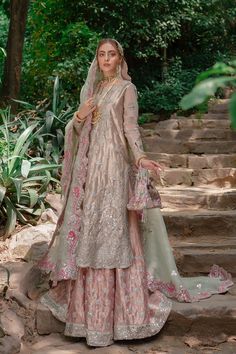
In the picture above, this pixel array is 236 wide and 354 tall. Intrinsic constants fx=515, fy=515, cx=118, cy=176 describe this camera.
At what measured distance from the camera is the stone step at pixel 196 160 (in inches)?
250

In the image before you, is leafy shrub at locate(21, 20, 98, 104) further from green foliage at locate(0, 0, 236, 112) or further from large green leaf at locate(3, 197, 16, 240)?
large green leaf at locate(3, 197, 16, 240)

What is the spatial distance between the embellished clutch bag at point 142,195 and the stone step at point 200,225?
4.71 ft

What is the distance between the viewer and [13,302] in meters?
3.29

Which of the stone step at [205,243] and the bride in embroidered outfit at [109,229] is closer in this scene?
the bride in embroidered outfit at [109,229]

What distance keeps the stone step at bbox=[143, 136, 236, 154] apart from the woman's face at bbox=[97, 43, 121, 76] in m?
3.81

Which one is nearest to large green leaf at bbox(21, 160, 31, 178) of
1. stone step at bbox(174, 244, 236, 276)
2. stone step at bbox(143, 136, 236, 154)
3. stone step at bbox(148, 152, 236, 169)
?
stone step at bbox(174, 244, 236, 276)

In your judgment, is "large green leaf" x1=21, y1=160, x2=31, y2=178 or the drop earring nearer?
the drop earring

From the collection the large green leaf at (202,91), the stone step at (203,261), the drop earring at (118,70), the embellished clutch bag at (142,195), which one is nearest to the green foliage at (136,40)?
the stone step at (203,261)

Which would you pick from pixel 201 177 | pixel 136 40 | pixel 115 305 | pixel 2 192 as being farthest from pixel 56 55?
pixel 115 305

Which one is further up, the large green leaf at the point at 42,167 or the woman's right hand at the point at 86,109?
the woman's right hand at the point at 86,109

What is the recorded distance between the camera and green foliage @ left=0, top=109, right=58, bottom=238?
407cm

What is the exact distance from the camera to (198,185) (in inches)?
236

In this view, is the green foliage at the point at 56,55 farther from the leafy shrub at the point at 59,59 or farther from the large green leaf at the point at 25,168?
the large green leaf at the point at 25,168

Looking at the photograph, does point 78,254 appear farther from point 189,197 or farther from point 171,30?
point 171,30
